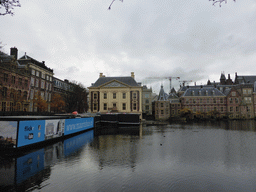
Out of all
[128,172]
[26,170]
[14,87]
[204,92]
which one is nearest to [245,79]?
[204,92]

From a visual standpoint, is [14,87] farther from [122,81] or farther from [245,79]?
[245,79]

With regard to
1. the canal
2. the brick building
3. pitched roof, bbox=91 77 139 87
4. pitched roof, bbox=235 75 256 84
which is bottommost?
the canal

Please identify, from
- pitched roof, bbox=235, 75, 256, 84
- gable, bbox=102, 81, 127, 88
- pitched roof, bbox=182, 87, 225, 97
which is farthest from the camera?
pitched roof, bbox=235, 75, 256, 84

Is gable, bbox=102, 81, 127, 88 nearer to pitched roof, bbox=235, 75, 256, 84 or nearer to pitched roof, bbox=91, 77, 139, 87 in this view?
pitched roof, bbox=91, 77, 139, 87

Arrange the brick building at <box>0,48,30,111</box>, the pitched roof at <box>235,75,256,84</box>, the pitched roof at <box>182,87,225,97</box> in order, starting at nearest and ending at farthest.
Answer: the brick building at <box>0,48,30,111</box> → the pitched roof at <box>182,87,225,97</box> → the pitched roof at <box>235,75,256,84</box>

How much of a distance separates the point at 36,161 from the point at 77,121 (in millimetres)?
14024

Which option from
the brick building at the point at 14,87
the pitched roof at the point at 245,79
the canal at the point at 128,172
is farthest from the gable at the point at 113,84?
the pitched roof at the point at 245,79

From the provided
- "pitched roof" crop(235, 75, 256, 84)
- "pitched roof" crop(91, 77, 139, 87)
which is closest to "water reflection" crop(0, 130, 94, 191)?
"pitched roof" crop(91, 77, 139, 87)

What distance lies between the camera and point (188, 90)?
76125mm

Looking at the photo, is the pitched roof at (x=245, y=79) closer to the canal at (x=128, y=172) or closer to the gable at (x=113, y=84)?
the gable at (x=113, y=84)

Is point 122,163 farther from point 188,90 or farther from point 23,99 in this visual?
point 188,90

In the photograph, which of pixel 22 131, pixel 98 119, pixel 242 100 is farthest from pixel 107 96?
pixel 242 100

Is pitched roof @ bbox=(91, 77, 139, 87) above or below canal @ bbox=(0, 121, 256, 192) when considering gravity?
above

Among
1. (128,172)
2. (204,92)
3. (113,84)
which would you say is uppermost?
(113,84)
